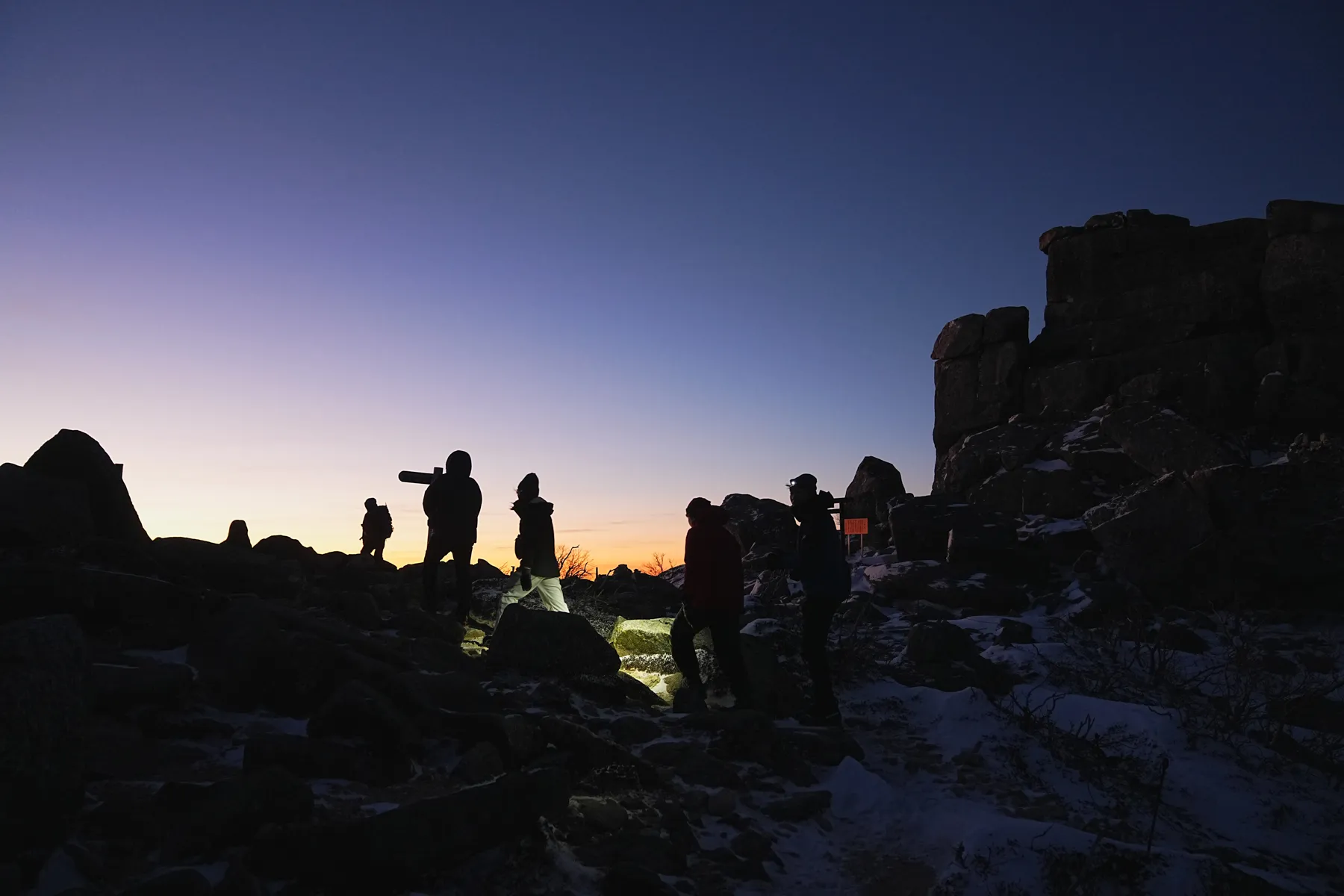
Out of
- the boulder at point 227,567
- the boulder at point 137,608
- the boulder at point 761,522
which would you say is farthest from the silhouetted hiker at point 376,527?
the boulder at point 137,608

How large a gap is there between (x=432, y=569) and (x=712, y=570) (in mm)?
4598

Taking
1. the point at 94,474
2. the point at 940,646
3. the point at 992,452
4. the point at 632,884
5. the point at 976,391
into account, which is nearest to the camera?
the point at 632,884

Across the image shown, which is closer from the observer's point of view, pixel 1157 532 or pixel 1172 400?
pixel 1157 532

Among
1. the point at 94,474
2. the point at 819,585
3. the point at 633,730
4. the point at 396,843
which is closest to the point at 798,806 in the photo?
the point at 633,730

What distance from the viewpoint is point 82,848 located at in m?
3.16

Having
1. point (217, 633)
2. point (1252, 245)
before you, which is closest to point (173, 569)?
point (217, 633)

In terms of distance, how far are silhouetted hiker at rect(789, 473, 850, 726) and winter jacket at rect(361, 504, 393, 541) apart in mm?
16067

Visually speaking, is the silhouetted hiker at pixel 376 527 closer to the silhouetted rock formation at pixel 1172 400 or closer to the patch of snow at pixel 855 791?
the silhouetted rock formation at pixel 1172 400

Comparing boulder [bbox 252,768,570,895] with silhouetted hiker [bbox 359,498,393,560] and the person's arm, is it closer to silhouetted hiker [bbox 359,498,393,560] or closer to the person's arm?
the person's arm

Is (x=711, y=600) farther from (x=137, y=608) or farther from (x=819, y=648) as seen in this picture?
(x=137, y=608)

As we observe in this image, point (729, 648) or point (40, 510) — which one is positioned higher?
point (40, 510)

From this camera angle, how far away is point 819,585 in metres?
7.02

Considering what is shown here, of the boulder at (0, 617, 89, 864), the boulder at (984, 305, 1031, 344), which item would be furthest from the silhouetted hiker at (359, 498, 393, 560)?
the boulder at (984, 305, 1031, 344)

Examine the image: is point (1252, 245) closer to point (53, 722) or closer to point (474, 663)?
point (474, 663)
